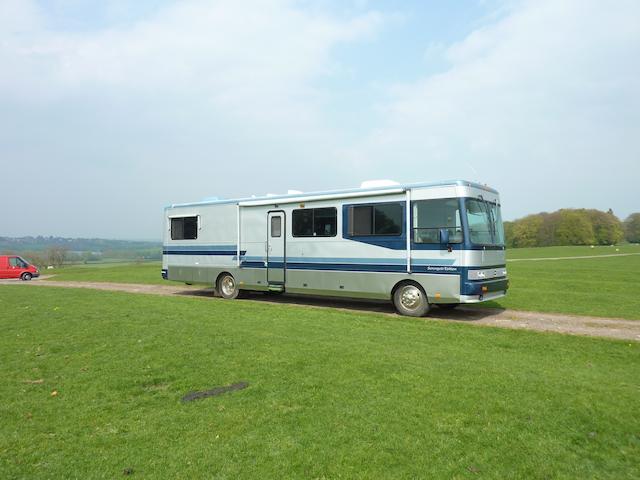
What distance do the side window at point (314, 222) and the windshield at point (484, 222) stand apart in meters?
3.82

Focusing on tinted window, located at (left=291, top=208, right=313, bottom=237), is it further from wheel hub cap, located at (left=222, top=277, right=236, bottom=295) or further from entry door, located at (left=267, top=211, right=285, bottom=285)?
wheel hub cap, located at (left=222, top=277, right=236, bottom=295)

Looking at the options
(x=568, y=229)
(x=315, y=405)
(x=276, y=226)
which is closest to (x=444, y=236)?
(x=276, y=226)

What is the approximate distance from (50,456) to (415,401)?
3.51 meters

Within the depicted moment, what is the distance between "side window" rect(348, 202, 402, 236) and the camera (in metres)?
12.2

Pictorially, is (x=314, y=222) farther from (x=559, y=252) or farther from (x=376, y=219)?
(x=559, y=252)

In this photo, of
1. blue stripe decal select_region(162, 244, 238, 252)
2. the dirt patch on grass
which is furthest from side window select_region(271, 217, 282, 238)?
the dirt patch on grass

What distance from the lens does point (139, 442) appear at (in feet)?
13.8

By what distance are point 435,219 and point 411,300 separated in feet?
7.14

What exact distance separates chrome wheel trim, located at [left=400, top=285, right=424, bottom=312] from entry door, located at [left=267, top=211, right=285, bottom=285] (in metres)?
4.11

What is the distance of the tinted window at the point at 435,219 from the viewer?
36.8ft

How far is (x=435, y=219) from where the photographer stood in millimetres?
11555

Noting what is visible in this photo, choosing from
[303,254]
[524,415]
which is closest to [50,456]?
[524,415]

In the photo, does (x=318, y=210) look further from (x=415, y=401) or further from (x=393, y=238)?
(x=415, y=401)

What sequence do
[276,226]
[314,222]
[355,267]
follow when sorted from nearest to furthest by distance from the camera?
[355,267] → [314,222] → [276,226]
